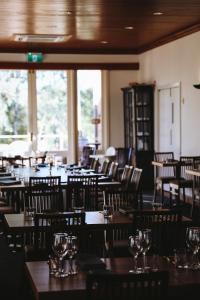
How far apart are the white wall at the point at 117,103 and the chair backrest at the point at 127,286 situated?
39.6 feet

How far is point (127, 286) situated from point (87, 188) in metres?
5.17

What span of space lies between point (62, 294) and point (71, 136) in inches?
467

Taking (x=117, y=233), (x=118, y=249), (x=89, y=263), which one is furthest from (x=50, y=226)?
(x=117, y=233)

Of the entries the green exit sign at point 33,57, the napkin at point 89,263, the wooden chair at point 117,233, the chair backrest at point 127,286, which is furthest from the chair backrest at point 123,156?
the chair backrest at point 127,286

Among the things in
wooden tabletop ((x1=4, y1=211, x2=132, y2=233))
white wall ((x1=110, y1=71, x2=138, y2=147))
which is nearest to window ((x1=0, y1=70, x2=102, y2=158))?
white wall ((x1=110, y1=71, x2=138, y2=147))

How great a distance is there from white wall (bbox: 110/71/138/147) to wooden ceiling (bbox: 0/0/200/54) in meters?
0.75

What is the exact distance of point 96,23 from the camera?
10656 millimetres

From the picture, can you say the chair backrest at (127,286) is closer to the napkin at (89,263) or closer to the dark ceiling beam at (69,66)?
the napkin at (89,263)

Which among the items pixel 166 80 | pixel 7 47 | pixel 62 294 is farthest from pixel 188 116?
pixel 62 294

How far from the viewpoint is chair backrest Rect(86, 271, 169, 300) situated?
284 cm

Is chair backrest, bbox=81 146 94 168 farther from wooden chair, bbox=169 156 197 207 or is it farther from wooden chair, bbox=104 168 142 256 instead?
wooden chair, bbox=104 168 142 256

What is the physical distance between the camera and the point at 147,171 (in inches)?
540

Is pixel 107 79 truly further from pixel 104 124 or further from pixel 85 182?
pixel 85 182

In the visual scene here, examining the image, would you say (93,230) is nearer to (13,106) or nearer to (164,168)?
(164,168)
